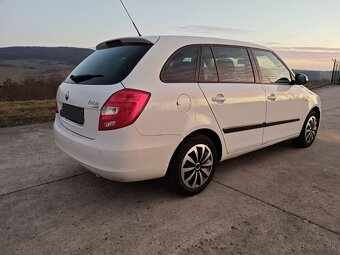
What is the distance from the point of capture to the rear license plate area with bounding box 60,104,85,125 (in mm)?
3117

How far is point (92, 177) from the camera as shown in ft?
13.1

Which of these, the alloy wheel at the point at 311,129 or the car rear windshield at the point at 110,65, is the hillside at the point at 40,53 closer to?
the alloy wheel at the point at 311,129

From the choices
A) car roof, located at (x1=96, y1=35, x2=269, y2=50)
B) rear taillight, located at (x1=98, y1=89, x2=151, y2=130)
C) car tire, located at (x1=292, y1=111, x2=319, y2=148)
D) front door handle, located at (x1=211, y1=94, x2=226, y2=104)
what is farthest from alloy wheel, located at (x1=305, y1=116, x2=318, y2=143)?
rear taillight, located at (x1=98, y1=89, x2=151, y2=130)

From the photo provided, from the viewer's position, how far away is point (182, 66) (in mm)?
3279

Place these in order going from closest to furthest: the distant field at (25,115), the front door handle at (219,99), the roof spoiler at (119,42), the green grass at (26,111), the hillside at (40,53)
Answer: the roof spoiler at (119,42)
the front door handle at (219,99)
the distant field at (25,115)
the green grass at (26,111)
the hillside at (40,53)

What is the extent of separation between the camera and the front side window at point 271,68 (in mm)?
4266

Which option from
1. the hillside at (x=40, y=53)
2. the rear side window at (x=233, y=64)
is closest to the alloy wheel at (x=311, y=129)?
the rear side window at (x=233, y=64)

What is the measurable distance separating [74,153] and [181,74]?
136 centimetres

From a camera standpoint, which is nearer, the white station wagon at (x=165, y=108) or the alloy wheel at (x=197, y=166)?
the white station wagon at (x=165, y=108)

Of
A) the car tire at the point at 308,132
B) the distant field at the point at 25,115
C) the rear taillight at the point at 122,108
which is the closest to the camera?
the rear taillight at the point at 122,108

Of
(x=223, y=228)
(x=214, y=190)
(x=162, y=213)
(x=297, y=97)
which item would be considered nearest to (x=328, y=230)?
(x=223, y=228)

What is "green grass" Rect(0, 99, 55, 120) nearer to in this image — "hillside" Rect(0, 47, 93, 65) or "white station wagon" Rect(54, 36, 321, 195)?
"white station wagon" Rect(54, 36, 321, 195)

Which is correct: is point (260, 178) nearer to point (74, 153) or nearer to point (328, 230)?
point (328, 230)

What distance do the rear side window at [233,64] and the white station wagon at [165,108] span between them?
0.01 meters
